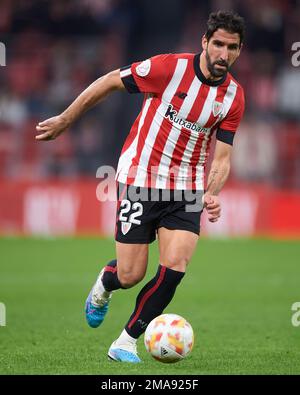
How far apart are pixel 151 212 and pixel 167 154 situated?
1.40 feet

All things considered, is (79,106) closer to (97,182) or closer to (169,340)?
(169,340)

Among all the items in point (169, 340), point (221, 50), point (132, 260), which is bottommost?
point (169, 340)

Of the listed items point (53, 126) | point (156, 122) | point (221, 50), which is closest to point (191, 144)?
point (156, 122)

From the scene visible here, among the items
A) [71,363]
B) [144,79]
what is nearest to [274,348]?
[71,363]

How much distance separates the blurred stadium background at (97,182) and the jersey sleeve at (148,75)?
190 centimetres

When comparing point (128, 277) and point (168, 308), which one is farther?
point (168, 308)

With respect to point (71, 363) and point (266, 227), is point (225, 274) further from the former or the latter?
point (71, 363)

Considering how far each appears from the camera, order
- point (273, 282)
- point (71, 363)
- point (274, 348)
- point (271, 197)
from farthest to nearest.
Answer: point (271, 197), point (273, 282), point (274, 348), point (71, 363)

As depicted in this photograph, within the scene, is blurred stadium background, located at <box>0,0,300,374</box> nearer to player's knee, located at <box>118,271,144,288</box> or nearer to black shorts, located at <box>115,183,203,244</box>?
player's knee, located at <box>118,271,144,288</box>

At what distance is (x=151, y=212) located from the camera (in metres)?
6.27

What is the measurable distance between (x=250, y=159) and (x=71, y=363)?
1199cm

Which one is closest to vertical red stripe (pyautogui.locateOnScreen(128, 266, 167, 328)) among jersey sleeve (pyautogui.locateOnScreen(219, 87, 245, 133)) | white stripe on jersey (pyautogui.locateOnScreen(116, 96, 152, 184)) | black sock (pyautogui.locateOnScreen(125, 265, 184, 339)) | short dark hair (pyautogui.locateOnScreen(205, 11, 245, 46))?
black sock (pyautogui.locateOnScreen(125, 265, 184, 339))

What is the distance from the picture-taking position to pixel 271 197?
16828mm

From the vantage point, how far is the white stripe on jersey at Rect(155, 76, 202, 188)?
6.27 metres
